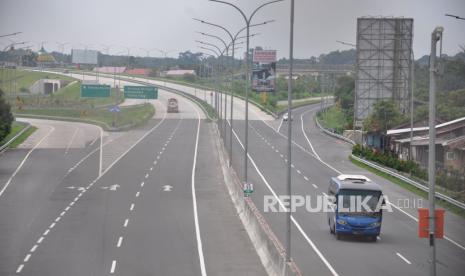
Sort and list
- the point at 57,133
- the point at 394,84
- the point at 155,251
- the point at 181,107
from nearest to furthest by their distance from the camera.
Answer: the point at 155,251 → the point at 394,84 → the point at 57,133 → the point at 181,107

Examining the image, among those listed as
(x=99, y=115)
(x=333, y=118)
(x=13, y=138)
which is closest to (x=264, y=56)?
(x=333, y=118)

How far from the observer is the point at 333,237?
33.2 m

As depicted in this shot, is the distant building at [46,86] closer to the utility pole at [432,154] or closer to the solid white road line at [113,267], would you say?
the solid white road line at [113,267]

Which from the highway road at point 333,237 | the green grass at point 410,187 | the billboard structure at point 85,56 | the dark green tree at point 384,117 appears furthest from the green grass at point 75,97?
the green grass at point 410,187

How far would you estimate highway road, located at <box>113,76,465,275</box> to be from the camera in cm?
2720

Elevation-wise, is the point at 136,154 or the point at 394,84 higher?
the point at 394,84

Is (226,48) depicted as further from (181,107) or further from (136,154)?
(181,107)

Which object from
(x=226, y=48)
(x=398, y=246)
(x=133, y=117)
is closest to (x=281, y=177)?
(x=226, y=48)

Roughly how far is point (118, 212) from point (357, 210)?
40.9ft

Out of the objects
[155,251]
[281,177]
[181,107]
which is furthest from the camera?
[181,107]

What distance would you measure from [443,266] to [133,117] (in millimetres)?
84081

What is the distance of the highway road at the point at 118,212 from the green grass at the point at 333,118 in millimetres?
41803

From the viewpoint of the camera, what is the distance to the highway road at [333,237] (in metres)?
27.2

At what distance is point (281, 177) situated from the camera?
55.4 meters
